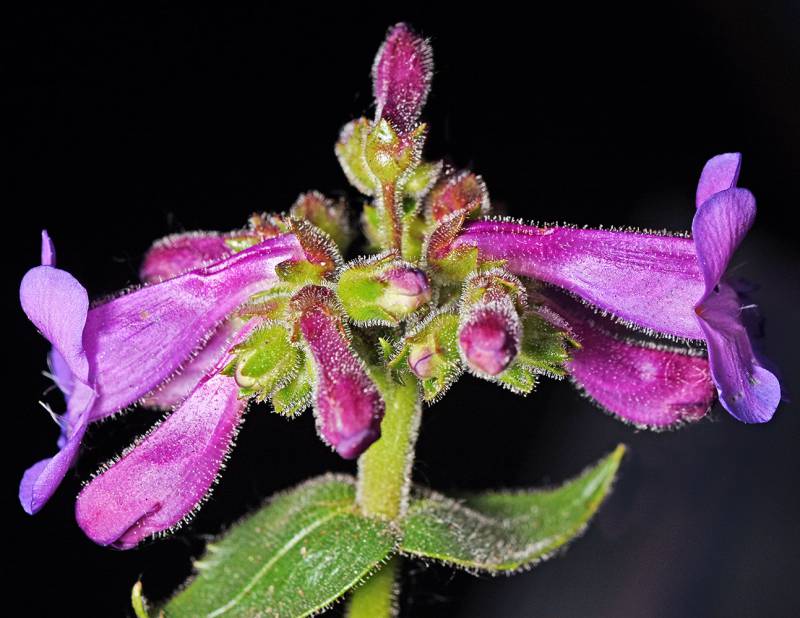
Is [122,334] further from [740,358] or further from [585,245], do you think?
[740,358]

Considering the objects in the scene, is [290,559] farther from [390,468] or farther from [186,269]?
[186,269]

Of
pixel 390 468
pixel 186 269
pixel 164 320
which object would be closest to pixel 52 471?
pixel 164 320

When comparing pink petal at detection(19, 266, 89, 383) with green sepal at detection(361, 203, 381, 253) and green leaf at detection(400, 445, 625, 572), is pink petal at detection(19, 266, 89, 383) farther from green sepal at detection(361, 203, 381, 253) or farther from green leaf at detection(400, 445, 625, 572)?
green leaf at detection(400, 445, 625, 572)

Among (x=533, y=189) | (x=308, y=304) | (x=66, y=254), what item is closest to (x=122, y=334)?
(x=308, y=304)

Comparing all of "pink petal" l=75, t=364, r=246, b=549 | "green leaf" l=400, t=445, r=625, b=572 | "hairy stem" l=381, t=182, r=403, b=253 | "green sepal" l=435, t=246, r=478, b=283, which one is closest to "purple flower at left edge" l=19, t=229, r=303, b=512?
"pink petal" l=75, t=364, r=246, b=549

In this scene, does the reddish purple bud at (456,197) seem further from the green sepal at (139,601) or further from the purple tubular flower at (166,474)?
the green sepal at (139,601)

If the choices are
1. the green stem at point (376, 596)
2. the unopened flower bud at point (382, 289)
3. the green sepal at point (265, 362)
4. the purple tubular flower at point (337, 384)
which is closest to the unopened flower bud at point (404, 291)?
the unopened flower bud at point (382, 289)
